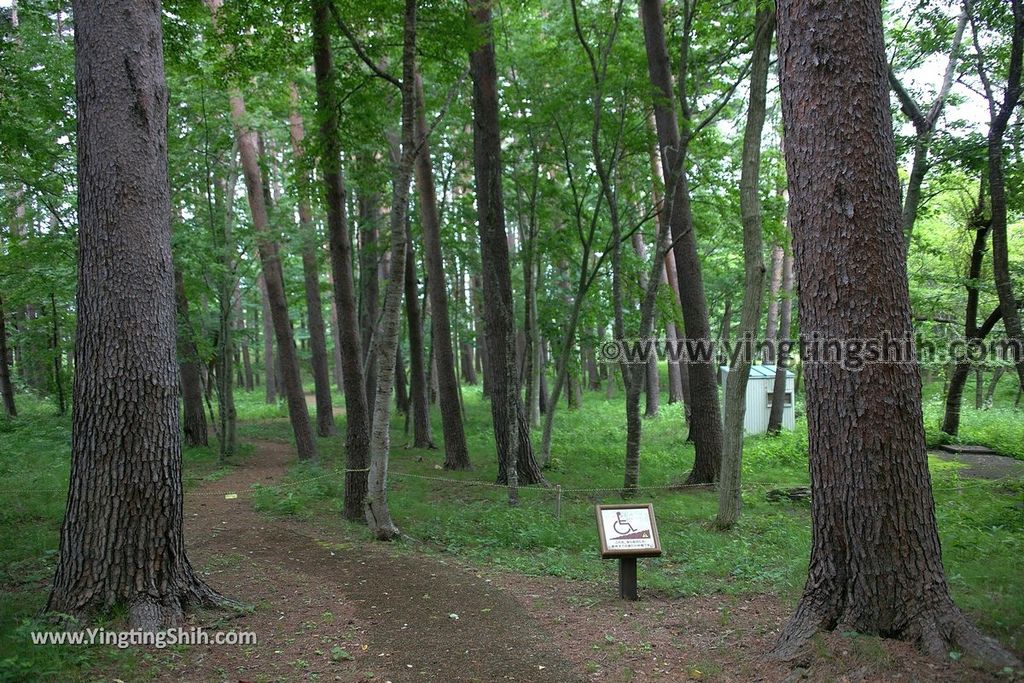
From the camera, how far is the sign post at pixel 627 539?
595 cm

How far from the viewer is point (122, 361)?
191 inches

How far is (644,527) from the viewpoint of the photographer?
6.11 meters

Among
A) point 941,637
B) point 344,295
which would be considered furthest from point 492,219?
point 941,637

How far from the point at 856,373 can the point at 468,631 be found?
136 inches

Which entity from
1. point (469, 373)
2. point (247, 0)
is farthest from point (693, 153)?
point (469, 373)

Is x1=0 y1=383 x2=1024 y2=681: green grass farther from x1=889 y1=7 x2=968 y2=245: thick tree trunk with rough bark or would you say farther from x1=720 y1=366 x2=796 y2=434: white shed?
x1=889 y1=7 x2=968 y2=245: thick tree trunk with rough bark

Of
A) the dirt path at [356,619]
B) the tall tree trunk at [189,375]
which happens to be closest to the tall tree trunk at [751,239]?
the dirt path at [356,619]

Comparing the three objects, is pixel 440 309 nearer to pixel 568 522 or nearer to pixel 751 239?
pixel 568 522

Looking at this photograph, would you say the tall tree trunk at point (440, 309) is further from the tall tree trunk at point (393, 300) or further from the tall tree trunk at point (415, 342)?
the tall tree trunk at point (393, 300)

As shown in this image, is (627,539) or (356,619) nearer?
(356,619)

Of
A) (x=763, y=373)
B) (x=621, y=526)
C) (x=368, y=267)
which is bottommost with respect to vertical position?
(x=621, y=526)

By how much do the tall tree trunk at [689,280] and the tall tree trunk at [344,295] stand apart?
17.5 ft

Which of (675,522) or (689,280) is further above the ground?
(689,280)

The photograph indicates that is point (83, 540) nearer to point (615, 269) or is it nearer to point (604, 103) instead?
point (615, 269)
